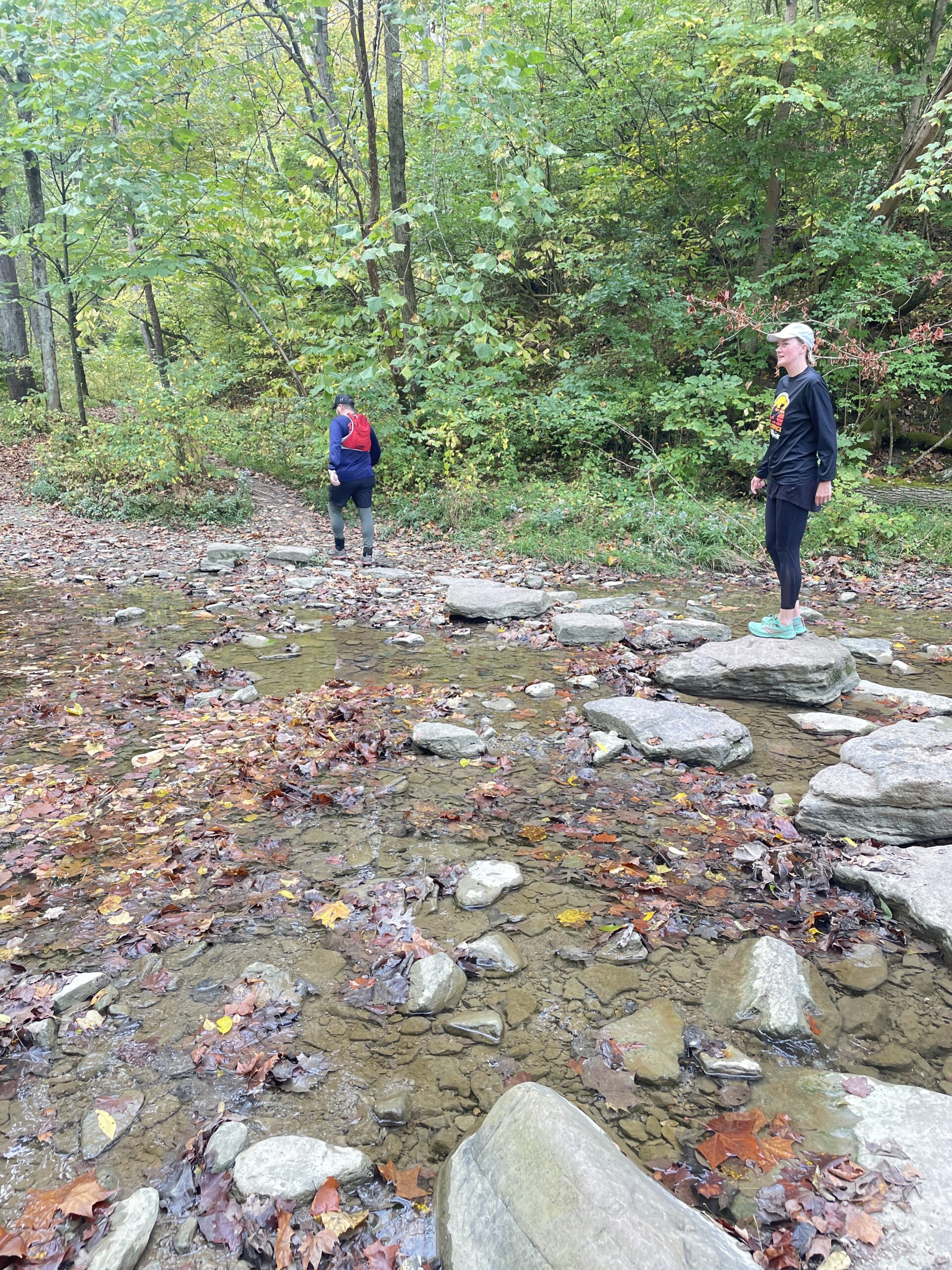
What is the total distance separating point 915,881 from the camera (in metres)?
2.96

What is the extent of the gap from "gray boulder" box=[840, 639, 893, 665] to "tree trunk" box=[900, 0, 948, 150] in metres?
9.93

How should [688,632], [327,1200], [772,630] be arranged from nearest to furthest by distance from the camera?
[327,1200] → [772,630] → [688,632]

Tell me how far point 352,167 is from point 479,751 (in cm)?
1150

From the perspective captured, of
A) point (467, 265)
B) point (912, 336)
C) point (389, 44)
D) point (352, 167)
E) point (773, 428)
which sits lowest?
point (773, 428)

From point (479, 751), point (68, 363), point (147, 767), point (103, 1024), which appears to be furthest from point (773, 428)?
point (68, 363)

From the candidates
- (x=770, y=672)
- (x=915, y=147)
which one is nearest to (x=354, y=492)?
(x=770, y=672)

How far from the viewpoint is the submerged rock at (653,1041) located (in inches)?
89.0

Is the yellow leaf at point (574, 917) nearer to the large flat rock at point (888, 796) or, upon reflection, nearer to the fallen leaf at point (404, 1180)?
the fallen leaf at point (404, 1180)

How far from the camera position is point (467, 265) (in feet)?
45.3

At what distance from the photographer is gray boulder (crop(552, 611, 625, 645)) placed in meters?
6.36

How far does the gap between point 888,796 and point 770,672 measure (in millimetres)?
1725

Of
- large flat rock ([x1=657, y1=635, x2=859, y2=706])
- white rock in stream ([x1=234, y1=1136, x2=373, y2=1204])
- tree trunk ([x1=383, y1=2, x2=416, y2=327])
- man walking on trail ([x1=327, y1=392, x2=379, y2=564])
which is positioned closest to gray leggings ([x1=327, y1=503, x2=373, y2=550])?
man walking on trail ([x1=327, y1=392, x2=379, y2=564])

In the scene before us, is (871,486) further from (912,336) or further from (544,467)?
(544,467)

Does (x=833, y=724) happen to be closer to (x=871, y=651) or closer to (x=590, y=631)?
(x=871, y=651)
